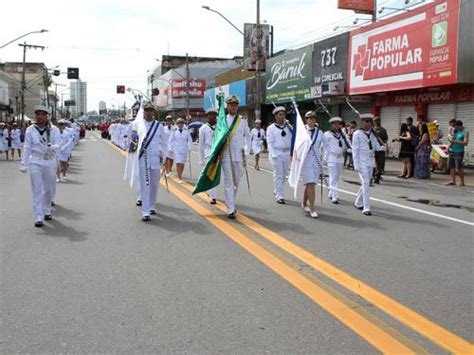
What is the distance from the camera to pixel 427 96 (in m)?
22.7

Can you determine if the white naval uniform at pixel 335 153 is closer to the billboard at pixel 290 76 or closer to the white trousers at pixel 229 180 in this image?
the white trousers at pixel 229 180

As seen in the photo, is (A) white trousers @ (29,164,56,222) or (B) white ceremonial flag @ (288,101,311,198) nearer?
(A) white trousers @ (29,164,56,222)

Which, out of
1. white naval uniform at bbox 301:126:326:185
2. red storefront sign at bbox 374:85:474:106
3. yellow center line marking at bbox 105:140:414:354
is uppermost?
red storefront sign at bbox 374:85:474:106

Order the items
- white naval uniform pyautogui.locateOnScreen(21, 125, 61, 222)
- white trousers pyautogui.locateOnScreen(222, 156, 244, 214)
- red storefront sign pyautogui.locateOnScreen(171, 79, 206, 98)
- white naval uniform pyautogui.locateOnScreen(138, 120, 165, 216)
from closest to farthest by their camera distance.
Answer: white naval uniform pyautogui.locateOnScreen(21, 125, 61, 222) → white trousers pyautogui.locateOnScreen(222, 156, 244, 214) → white naval uniform pyautogui.locateOnScreen(138, 120, 165, 216) → red storefront sign pyautogui.locateOnScreen(171, 79, 206, 98)

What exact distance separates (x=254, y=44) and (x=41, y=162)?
29.3m

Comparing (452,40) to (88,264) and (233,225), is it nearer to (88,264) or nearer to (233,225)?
(233,225)

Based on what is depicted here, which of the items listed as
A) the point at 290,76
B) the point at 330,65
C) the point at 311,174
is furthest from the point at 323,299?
the point at 290,76

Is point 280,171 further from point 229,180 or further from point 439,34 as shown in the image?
point 439,34

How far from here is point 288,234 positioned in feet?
26.7

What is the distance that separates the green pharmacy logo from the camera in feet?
65.0

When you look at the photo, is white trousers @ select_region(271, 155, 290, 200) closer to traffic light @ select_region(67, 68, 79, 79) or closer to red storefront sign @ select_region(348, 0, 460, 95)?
red storefront sign @ select_region(348, 0, 460, 95)

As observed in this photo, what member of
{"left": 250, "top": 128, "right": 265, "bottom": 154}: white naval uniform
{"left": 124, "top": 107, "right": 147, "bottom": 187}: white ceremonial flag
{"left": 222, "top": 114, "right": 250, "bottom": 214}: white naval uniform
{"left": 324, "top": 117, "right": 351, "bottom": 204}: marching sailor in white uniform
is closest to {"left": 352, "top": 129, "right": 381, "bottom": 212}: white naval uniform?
{"left": 324, "top": 117, "right": 351, "bottom": 204}: marching sailor in white uniform

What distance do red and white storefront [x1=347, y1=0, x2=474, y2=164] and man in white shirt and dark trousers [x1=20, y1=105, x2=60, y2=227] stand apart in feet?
47.0

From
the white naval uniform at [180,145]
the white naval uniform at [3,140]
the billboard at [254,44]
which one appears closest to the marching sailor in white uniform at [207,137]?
the white naval uniform at [180,145]
